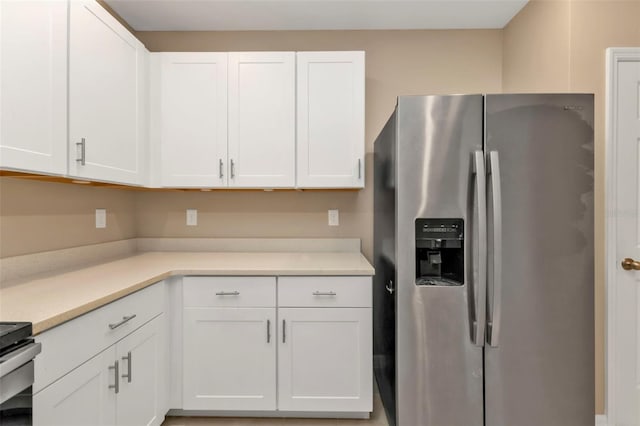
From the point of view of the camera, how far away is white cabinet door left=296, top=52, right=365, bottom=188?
2297 millimetres

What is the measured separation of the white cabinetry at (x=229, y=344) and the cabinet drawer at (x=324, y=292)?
0.09 m

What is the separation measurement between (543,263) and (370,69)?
5.99 ft

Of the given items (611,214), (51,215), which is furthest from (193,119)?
(611,214)

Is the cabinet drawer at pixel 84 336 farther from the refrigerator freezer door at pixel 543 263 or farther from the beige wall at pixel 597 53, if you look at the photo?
the beige wall at pixel 597 53

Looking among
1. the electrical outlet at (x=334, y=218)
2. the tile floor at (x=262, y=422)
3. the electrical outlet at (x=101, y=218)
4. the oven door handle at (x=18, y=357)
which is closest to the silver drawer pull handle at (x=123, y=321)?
the oven door handle at (x=18, y=357)

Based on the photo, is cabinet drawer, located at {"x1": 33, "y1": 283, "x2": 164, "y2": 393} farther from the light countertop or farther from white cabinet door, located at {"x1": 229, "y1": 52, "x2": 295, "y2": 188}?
white cabinet door, located at {"x1": 229, "y1": 52, "x2": 295, "y2": 188}

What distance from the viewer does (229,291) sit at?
1956 mm

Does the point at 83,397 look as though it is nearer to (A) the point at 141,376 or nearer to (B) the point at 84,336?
(B) the point at 84,336

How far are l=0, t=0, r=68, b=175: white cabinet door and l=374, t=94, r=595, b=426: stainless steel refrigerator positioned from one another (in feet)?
4.88

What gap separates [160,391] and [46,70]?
Result: 1.61 metres

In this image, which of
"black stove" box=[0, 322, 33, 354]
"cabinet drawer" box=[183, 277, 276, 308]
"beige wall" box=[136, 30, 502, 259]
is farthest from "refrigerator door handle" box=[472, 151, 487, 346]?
"black stove" box=[0, 322, 33, 354]

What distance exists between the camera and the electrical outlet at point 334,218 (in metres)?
2.67

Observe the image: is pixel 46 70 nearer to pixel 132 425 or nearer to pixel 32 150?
pixel 32 150

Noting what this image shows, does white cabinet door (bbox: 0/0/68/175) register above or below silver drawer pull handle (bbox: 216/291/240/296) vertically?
above
